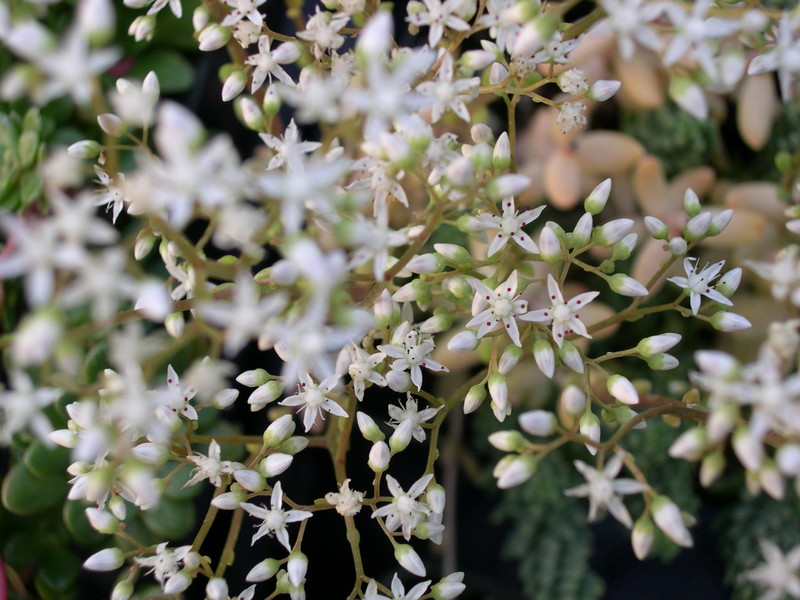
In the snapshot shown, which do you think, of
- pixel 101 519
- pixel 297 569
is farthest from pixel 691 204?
pixel 101 519

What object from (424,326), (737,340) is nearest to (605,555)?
(737,340)

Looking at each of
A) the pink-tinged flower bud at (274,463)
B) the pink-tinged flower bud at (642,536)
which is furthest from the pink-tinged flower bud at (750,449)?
the pink-tinged flower bud at (274,463)

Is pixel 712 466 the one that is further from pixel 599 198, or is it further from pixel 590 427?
pixel 599 198

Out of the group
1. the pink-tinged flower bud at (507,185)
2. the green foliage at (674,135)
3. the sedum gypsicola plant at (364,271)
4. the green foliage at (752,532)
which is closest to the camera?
the sedum gypsicola plant at (364,271)

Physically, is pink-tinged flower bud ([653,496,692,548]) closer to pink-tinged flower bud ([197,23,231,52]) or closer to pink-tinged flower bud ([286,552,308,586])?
pink-tinged flower bud ([286,552,308,586])

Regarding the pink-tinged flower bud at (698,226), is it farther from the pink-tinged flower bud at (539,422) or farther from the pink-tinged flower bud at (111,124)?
the pink-tinged flower bud at (111,124)

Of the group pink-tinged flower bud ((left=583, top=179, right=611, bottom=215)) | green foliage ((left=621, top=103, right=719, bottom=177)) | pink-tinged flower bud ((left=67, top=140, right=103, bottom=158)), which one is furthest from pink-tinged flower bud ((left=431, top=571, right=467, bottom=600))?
green foliage ((left=621, top=103, right=719, bottom=177))
